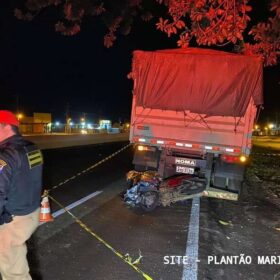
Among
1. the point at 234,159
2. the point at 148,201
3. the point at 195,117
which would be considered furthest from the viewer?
the point at 195,117

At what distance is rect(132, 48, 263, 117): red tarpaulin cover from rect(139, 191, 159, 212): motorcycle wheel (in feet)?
8.43

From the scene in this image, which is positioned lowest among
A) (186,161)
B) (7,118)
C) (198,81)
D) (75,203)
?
(75,203)

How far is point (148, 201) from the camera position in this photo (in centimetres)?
890

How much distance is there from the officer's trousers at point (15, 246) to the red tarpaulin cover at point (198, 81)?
7.19 m

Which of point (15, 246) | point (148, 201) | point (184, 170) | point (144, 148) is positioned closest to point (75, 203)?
point (148, 201)

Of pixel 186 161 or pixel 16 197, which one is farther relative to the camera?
pixel 186 161

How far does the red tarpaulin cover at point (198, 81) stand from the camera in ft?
33.3

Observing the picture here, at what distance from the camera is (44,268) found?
17.5 ft

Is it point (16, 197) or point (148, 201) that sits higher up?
point (16, 197)

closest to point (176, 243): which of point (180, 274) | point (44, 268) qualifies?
point (180, 274)

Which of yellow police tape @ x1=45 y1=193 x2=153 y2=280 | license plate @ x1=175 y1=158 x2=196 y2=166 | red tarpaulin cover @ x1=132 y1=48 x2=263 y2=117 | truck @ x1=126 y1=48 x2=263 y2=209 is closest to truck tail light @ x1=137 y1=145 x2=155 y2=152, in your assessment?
truck @ x1=126 y1=48 x2=263 y2=209

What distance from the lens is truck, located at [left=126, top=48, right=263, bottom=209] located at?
33.5 ft

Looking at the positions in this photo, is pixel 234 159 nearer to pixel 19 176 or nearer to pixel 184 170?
pixel 184 170

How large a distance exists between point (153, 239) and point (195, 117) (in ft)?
14.9
